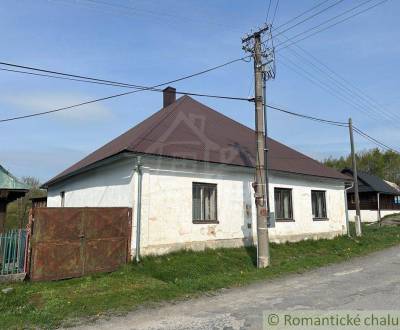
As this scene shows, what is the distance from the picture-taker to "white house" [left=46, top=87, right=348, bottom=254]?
38.9 feet

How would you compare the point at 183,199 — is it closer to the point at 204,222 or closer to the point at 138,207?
the point at 204,222

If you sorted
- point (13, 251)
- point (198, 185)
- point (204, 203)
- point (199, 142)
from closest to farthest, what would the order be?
1. point (13, 251)
2. point (198, 185)
3. point (204, 203)
4. point (199, 142)

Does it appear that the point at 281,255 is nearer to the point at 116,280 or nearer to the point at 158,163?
the point at 158,163

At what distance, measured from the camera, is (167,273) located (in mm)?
9945

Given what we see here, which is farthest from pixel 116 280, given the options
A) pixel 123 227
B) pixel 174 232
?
pixel 174 232

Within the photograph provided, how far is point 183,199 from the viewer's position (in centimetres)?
1265

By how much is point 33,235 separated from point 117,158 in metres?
3.66

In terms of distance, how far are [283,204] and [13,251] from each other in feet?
35.1

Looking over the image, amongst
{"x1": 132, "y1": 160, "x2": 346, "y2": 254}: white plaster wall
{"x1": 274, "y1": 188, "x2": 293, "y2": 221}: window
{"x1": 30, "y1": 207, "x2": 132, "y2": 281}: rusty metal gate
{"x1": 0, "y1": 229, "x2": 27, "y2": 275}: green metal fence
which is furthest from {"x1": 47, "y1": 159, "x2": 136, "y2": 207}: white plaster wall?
{"x1": 274, "y1": 188, "x2": 293, "y2": 221}: window

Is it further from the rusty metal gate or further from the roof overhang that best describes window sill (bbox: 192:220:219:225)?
the roof overhang

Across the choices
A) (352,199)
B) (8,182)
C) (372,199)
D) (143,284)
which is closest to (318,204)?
(143,284)

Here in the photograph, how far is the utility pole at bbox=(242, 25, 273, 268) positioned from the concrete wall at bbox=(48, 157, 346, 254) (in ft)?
8.06

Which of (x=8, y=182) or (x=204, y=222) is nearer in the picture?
(x=8, y=182)

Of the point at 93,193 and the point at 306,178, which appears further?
the point at 306,178
